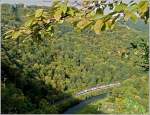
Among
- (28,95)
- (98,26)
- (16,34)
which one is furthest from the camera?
(28,95)

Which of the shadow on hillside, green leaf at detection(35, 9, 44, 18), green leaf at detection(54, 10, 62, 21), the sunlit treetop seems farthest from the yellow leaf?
the shadow on hillside

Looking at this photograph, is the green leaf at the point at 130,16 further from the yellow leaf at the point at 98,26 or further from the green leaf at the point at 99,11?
the green leaf at the point at 99,11

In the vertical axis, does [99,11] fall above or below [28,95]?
above

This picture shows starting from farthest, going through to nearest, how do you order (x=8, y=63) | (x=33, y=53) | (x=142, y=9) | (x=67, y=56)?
(x=67, y=56), (x=33, y=53), (x=8, y=63), (x=142, y=9)

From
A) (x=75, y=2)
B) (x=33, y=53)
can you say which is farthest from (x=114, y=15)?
(x=33, y=53)

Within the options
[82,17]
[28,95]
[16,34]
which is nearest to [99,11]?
[82,17]

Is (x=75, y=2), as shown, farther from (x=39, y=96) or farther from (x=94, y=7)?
(x=39, y=96)

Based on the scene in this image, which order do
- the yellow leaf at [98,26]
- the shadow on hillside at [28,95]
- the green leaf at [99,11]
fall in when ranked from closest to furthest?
the yellow leaf at [98,26]
the green leaf at [99,11]
the shadow on hillside at [28,95]

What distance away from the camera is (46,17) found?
172 cm

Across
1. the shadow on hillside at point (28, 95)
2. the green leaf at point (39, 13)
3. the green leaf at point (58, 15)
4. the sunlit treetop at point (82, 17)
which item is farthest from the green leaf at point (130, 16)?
the shadow on hillside at point (28, 95)

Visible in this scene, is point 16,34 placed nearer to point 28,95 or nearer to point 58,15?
point 58,15

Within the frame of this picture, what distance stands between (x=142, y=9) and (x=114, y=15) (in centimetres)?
10

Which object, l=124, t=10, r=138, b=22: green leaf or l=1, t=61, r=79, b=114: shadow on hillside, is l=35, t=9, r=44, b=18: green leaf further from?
l=1, t=61, r=79, b=114: shadow on hillside

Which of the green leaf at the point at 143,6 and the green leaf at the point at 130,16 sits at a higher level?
the green leaf at the point at 143,6
